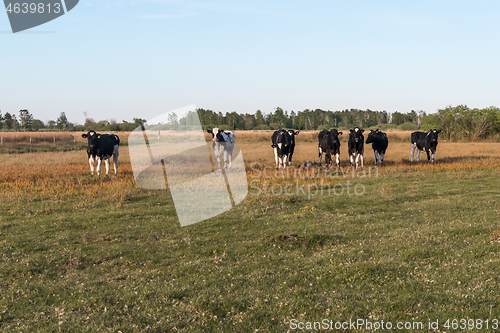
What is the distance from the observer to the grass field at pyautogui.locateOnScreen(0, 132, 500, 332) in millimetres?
6441

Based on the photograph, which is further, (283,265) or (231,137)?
(231,137)

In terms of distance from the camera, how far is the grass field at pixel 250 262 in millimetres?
6441

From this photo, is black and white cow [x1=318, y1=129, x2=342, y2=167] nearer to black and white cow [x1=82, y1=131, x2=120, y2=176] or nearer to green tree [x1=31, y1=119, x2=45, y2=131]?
black and white cow [x1=82, y1=131, x2=120, y2=176]

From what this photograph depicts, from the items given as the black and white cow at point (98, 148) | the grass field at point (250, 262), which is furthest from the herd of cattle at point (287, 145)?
the grass field at point (250, 262)

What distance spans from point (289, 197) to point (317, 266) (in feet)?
27.2

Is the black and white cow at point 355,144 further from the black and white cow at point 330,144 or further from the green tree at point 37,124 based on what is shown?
the green tree at point 37,124

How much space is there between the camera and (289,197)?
1691 centimetres

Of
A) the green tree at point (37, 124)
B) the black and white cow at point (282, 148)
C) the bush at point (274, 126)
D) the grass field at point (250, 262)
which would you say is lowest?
the grass field at point (250, 262)

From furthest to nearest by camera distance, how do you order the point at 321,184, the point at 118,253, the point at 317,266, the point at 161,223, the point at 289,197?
the point at 321,184
the point at 289,197
the point at 161,223
the point at 118,253
the point at 317,266

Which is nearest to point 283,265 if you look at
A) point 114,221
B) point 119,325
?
point 119,325

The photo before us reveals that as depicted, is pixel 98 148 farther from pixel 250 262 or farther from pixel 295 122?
pixel 295 122

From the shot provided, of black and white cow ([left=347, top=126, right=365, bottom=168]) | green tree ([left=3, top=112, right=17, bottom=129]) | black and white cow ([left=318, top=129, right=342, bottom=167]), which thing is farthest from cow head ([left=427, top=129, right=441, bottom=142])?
A: green tree ([left=3, top=112, right=17, bottom=129])

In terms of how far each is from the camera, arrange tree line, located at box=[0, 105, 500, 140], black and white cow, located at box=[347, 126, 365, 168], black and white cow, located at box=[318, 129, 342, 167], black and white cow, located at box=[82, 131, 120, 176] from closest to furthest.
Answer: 1. black and white cow, located at box=[82, 131, 120, 176]
2. black and white cow, located at box=[347, 126, 365, 168]
3. black and white cow, located at box=[318, 129, 342, 167]
4. tree line, located at box=[0, 105, 500, 140]

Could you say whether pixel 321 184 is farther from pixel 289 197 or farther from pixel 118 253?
Result: pixel 118 253
